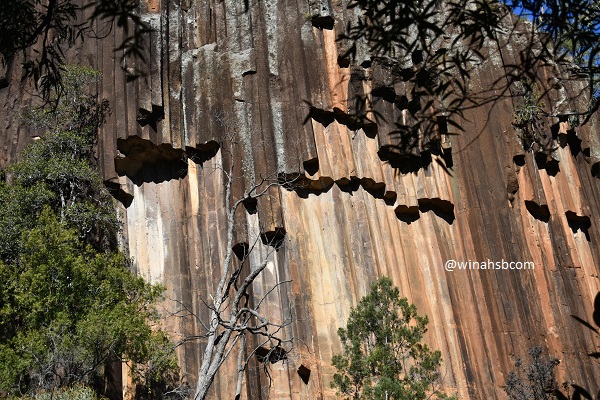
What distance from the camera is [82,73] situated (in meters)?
18.3

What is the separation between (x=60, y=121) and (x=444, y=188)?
814 centimetres

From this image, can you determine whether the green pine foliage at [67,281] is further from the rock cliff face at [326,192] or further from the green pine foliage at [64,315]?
the rock cliff face at [326,192]

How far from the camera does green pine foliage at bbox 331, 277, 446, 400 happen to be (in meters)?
12.6

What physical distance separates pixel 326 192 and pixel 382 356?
6.08m

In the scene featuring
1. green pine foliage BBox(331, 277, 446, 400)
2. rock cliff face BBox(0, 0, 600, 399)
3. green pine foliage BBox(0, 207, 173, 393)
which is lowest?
green pine foliage BBox(331, 277, 446, 400)

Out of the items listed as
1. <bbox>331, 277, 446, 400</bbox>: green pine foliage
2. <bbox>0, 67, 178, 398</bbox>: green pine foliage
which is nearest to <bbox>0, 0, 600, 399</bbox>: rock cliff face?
<bbox>0, 67, 178, 398</bbox>: green pine foliage

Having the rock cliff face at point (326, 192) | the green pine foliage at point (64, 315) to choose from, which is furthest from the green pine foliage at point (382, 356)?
the green pine foliage at point (64, 315)

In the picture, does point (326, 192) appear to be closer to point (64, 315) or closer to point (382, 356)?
point (382, 356)

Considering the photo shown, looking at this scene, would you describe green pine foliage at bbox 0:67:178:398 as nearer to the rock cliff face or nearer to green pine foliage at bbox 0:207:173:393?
green pine foliage at bbox 0:207:173:393

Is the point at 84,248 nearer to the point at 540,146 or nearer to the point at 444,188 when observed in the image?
the point at 444,188

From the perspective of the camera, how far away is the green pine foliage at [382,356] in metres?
12.6

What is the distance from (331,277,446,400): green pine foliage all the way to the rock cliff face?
3360 mm

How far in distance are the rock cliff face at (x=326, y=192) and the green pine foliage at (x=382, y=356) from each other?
11.0 ft

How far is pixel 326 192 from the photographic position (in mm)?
18484
